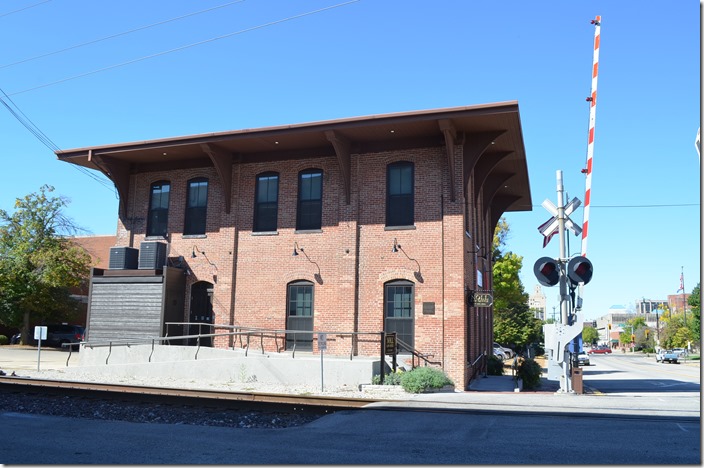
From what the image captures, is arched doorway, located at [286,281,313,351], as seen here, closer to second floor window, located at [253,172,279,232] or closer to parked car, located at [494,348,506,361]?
second floor window, located at [253,172,279,232]

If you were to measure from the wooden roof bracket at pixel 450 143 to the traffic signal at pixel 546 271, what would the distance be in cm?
531

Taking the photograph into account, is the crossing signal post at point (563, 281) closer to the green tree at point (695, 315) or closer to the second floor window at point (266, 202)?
the second floor window at point (266, 202)

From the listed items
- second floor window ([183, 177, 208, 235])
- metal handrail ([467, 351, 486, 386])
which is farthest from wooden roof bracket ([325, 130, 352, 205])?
metal handrail ([467, 351, 486, 386])

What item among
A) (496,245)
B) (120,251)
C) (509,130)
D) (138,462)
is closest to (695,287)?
(496,245)

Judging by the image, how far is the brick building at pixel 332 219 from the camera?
61.7ft

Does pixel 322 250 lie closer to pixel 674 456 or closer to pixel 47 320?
pixel 674 456

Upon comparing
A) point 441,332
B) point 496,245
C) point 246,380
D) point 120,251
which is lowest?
point 246,380

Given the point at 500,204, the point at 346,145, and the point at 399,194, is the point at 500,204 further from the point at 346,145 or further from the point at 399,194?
the point at 346,145

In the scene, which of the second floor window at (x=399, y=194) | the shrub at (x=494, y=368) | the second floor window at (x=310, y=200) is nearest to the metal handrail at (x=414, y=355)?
the second floor window at (x=399, y=194)

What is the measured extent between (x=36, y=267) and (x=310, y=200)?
25729mm

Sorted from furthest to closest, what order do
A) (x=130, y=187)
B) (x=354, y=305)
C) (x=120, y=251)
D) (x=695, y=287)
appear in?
(x=695, y=287) < (x=130, y=187) < (x=120, y=251) < (x=354, y=305)

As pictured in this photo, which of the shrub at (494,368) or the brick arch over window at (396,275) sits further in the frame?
the shrub at (494,368)

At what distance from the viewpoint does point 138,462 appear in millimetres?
7289

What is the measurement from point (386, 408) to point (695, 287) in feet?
265
